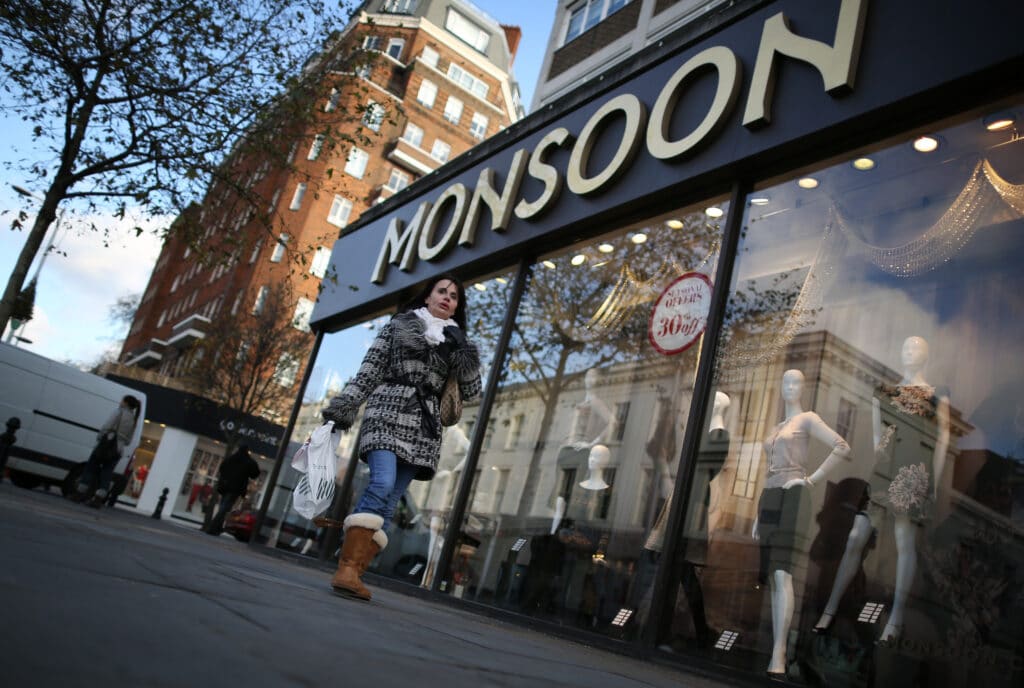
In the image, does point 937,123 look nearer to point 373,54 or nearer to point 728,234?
point 728,234

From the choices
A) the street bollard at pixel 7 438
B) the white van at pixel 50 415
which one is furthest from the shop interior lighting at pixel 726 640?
the street bollard at pixel 7 438

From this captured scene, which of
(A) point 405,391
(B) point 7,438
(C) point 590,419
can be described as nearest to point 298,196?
(B) point 7,438

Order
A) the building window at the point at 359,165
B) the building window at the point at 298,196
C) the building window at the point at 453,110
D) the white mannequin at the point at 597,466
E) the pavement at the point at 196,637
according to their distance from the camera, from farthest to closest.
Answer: the building window at the point at 453,110
the building window at the point at 298,196
the building window at the point at 359,165
the white mannequin at the point at 597,466
the pavement at the point at 196,637

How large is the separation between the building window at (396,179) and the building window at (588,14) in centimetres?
3000

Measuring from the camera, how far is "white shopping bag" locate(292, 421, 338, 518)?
4.78m

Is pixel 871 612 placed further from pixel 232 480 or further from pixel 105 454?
pixel 232 480

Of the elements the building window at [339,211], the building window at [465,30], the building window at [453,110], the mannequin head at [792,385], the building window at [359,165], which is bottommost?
the mannequin head at [792,385]

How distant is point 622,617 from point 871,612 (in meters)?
1.82

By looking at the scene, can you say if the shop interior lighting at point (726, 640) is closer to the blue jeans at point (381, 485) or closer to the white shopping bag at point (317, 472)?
the blue jeans at point (381, 485)

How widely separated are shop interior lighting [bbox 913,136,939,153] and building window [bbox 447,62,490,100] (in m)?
43.8

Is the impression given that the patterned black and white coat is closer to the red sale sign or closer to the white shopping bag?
the white shopping bag

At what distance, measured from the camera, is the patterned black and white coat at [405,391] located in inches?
180

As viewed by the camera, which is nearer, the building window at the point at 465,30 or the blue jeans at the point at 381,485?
the blue jeans at the point at 381,485

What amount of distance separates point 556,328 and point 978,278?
419cm
